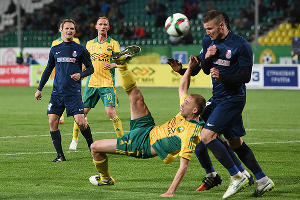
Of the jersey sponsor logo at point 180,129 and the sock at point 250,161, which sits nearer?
the jersey sponsor logo at point 180,129

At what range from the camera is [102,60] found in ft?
43.2

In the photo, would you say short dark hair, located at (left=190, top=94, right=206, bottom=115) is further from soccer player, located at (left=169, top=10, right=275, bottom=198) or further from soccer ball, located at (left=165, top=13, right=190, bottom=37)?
soccer ball, located at (left=165, top=13, right=190, bottom=37)

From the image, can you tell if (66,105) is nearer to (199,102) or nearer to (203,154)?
(203,154)

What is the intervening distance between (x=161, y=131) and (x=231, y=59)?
1144mm

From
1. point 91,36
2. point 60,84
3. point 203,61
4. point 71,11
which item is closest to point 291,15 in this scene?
point 91,36

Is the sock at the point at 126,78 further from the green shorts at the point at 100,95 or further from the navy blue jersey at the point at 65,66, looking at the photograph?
the green shorts at the point at 100,95

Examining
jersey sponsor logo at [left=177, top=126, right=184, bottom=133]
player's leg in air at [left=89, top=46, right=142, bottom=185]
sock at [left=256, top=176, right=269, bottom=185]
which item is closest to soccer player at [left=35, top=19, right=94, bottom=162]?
player's leg in air at [left=89, top=46, right=142, bottom=185]

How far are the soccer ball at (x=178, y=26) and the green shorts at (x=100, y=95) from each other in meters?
2.84

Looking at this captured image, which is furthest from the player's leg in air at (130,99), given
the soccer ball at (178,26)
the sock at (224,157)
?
the soccer ball at (178,26)

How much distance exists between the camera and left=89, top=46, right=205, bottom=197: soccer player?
7.51m

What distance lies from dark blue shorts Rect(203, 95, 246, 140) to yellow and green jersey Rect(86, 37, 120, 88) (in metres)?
5.09

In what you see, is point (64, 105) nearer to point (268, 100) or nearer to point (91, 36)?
point (268, 100)

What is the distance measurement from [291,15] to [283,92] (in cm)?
822

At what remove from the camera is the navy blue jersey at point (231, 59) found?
302 inches
